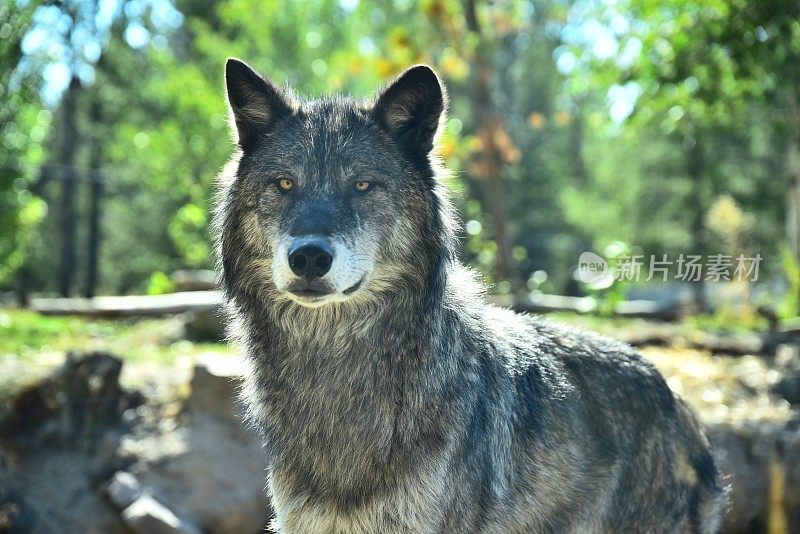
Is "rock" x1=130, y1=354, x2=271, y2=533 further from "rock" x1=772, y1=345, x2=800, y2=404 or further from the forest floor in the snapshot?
"rock" x1=772, y1=345, x2=800, y2=404

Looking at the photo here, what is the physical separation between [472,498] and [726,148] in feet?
70.8

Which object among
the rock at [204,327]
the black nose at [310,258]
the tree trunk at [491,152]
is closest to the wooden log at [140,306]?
the rock at [204,327]

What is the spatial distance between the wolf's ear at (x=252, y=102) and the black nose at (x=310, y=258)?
0.83 meters

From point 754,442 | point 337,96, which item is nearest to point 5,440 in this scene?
point 337,96

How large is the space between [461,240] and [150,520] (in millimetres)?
3232

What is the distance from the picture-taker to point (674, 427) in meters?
3.70

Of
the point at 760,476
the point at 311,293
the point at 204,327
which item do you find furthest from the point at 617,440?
the point at 204,327

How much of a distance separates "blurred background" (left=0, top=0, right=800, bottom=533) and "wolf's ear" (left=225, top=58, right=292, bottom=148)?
2.30 feet

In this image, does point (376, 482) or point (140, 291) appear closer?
point (376, 482)

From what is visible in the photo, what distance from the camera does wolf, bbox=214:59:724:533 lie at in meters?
2.96

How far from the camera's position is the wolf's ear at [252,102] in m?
3.34

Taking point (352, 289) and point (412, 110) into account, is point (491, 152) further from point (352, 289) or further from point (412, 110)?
point (352, 289)

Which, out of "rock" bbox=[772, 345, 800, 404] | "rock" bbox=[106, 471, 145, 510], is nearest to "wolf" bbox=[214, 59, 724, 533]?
"rock" bbox=[106, 471, 145, 510]

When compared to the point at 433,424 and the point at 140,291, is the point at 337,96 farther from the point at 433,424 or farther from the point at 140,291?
the point at 140,291
